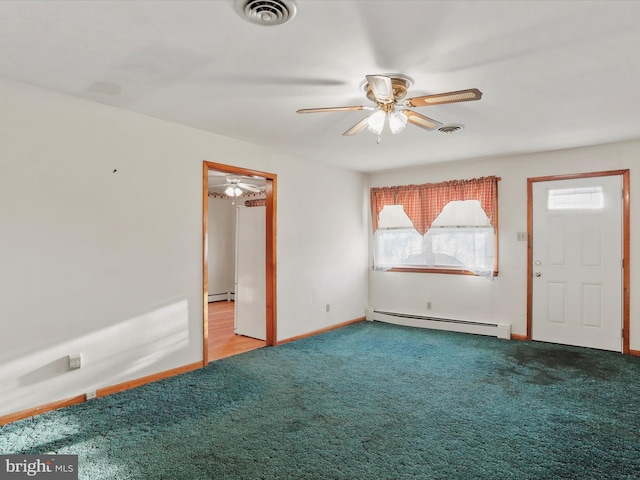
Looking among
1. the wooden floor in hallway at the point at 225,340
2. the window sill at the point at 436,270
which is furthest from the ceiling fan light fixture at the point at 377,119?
the window sill at the point at 436,270

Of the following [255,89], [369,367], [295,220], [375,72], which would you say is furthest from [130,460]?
[295,220]

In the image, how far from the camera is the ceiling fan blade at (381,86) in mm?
2305

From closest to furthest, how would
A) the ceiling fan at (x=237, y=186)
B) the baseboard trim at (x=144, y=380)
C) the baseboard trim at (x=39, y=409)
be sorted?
the baseboard trim at (x=39, y=409) → the baseboard trim at (x=144, y=380) → the ceiling fan at (x=237, y=186)

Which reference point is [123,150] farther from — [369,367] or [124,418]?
[369,367]

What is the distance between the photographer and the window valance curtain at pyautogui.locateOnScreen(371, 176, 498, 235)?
536cm

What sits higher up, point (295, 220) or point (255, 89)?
point (255, 89)

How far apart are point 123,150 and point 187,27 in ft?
5.59

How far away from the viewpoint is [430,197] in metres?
5.84

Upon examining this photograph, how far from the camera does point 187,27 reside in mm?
2125

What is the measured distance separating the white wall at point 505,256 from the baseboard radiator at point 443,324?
0.28 ft

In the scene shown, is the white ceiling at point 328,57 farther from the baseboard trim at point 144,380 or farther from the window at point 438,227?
the baseboard trim at point 144,380

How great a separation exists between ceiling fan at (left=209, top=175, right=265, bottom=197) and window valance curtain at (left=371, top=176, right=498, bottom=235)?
2.49 m

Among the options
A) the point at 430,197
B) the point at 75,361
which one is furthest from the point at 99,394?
the point at 430,197

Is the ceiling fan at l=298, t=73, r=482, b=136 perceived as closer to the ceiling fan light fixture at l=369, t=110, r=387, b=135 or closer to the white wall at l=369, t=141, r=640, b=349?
the ceiling fan light fixture at l=369, t=110, r=387, b=135
